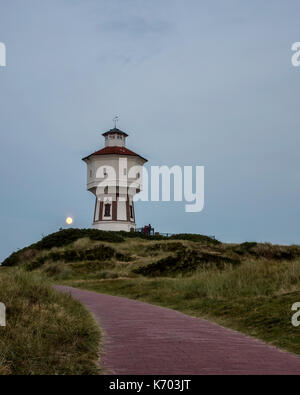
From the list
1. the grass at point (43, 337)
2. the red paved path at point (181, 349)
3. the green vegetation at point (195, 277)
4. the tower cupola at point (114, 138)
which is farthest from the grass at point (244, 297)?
the tower cupola at point (114, 138)

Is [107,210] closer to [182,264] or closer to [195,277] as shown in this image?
[182,264]

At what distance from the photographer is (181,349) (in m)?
8.34

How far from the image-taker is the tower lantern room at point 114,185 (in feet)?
191

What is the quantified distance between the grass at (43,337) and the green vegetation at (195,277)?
378cm

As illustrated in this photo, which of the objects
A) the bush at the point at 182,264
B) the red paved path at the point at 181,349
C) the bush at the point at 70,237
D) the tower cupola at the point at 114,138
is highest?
the tower cupola at the point at 114,138

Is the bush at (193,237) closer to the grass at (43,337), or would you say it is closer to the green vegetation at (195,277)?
the green vegetation at (195,277)

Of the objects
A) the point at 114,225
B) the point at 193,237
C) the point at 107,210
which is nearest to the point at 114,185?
the point at 107,210

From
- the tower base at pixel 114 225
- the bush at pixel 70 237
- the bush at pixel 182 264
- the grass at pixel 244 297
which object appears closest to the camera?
the grass at pixel 244 297

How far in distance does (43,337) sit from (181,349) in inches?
88.4

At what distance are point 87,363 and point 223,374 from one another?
1.83m

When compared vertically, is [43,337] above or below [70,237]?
below

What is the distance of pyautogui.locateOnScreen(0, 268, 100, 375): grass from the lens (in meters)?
6.47
